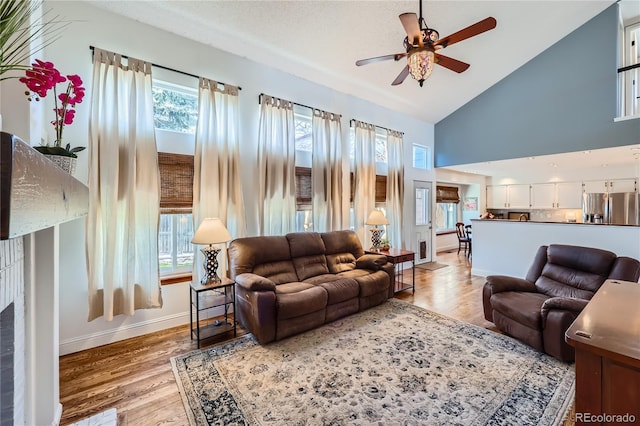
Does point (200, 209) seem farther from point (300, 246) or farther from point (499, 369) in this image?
point (499, 369)

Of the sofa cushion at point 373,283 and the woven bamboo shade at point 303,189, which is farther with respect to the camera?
the woven bamboo shade at point 303,189

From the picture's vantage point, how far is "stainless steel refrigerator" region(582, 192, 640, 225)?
18.6 feet

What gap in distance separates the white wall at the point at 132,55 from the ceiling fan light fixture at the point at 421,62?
2.21m

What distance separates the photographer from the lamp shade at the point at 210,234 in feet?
9.18

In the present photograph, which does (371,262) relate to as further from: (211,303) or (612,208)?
(612,208)

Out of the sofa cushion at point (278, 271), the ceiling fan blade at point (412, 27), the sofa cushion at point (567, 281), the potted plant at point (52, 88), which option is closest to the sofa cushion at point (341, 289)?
the sofa cushion at point (278, 271)

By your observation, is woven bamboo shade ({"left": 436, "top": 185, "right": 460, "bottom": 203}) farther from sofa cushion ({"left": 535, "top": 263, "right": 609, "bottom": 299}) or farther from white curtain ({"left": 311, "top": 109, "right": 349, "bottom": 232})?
sofa cushion ({"left": 535, "top": 263, "right": 609, "bottom": 299})

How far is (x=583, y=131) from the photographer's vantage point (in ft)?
15.6

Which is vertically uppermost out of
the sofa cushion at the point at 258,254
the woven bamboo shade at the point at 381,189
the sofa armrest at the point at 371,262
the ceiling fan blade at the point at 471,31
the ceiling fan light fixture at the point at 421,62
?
the ceiling fan blade at the point at 471,31

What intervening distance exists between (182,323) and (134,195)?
5.32ft

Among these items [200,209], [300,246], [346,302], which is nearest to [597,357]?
[346,302]

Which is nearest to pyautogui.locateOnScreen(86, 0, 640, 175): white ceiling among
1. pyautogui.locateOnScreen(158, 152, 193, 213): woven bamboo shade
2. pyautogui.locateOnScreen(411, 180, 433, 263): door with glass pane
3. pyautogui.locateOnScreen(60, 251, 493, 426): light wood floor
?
pyautogui.locateOnScreen(158, 152, 193, 213): woven bamboo shade

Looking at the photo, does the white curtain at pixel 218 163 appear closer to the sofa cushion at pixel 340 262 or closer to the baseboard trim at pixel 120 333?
the baseboard trim at pixel 120 333

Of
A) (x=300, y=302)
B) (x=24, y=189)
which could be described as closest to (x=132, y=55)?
(x=24, y=189)
